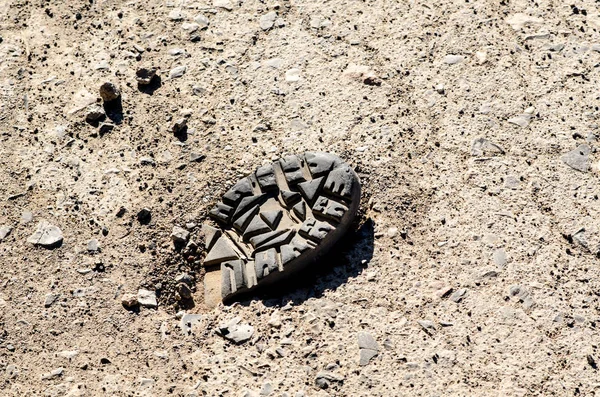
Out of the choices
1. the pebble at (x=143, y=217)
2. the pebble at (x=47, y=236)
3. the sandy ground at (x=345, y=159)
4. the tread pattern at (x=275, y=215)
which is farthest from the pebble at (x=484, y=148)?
the pebble at (x=47, y=236)

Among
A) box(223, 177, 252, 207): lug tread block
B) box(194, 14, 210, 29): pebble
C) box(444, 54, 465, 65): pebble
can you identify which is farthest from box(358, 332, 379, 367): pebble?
box(194, 14, 210, 29): pebble

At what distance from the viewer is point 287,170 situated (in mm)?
3020

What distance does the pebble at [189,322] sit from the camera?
280 cm

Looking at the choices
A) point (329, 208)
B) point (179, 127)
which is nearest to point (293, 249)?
point (329, 208)

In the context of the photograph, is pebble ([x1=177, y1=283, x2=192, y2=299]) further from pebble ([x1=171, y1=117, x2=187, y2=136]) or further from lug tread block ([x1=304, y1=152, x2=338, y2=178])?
pebble ([x1=171, y1=117, x2=187, y2=136])

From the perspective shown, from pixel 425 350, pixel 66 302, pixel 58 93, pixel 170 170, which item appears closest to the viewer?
pixel 425 350

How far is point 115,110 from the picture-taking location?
3.46 metres

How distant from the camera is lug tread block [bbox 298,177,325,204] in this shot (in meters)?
2.93

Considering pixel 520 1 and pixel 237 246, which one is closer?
pixel 237 246

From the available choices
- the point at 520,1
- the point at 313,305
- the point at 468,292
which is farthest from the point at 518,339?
the point at 520,1

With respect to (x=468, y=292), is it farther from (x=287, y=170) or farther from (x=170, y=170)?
(x=170, y=170)

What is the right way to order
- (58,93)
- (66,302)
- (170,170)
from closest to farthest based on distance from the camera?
(66,302)
(170,170)
(58,93)

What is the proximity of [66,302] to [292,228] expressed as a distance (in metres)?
0.80

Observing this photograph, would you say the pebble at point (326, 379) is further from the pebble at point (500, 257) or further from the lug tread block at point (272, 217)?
the pebble at point (500, 257)
